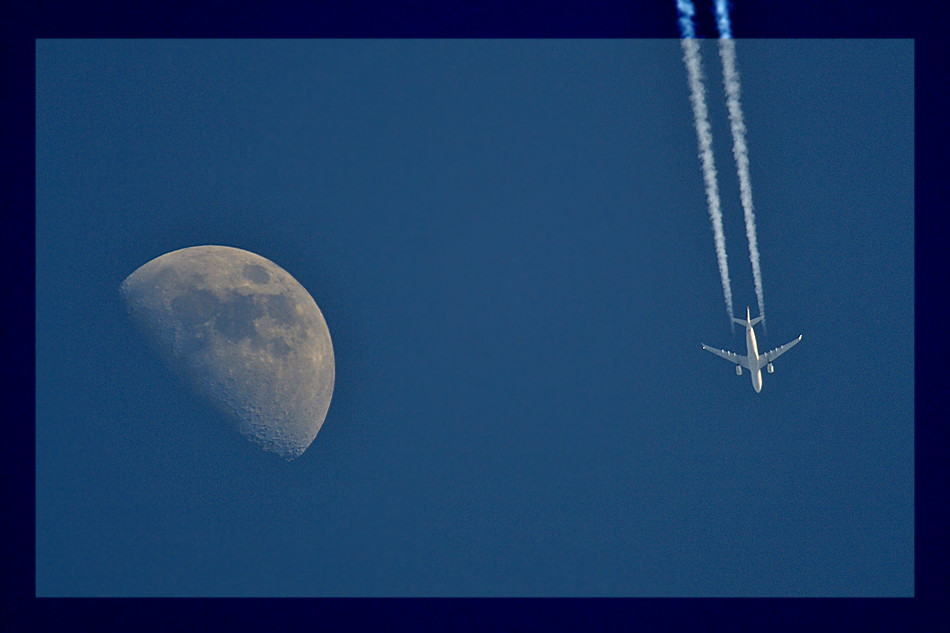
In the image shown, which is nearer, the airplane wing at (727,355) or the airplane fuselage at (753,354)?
the airplane fuselage at (753,354)
